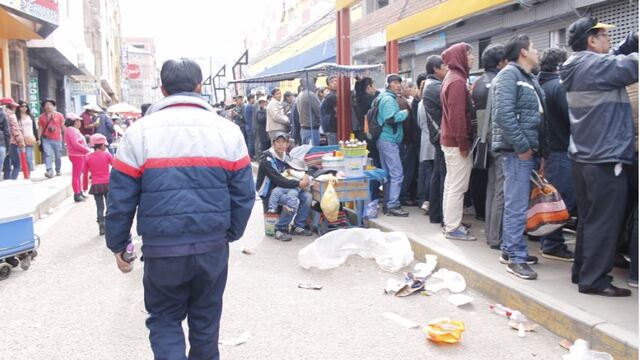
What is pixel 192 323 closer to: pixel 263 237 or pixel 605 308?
pixel 605 308

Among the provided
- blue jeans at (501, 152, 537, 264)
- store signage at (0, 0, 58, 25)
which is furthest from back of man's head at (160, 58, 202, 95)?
store signage at (0, 0, 58, 25)

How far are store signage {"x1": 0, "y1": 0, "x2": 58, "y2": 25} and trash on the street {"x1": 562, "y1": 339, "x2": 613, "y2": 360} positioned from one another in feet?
41.3

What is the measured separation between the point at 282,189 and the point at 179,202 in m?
4.66

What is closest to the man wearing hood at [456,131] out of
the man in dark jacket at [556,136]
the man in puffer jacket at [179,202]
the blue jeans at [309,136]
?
the man in dark jacket at [556,136]

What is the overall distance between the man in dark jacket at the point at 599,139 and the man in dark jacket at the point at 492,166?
1.10 meters

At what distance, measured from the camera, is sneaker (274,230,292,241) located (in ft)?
24.5

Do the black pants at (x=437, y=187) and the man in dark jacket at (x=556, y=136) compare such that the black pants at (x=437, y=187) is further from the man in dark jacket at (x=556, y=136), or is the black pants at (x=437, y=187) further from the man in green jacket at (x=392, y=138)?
the man in dark jacket at (x=556, y=136)

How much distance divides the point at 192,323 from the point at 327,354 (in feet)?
3.91

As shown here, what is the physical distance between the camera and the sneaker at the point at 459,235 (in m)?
6.33

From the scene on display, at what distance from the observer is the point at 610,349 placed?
368 cm

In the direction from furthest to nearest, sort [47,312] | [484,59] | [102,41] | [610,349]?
[102,41], [484,59], [47,312], [610,349]

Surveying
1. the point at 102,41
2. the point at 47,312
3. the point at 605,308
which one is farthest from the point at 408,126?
the point at 102,41

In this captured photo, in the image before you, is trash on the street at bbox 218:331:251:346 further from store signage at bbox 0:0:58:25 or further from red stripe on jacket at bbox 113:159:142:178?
store signage at bbox 0:0:58:25

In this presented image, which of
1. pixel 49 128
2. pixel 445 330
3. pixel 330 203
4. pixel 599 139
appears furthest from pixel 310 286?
pixel 49 128
